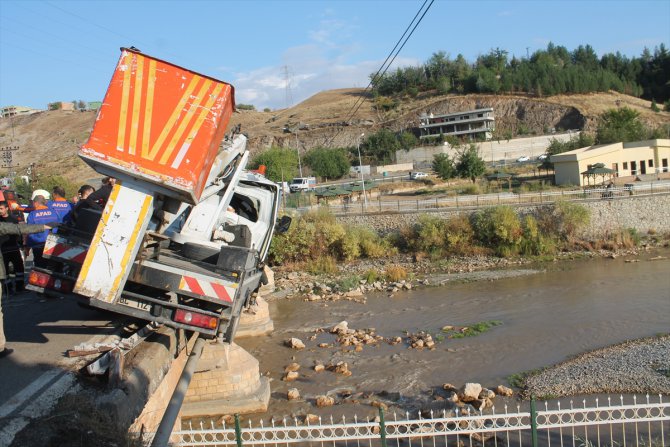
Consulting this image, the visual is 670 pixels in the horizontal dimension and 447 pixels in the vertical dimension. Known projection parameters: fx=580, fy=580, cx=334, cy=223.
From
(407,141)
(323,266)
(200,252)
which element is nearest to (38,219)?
(200,252)

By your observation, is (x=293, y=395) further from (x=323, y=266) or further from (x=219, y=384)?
(x=323, y=266)

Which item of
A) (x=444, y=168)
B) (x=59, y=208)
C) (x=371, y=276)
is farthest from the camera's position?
(x=444, y=168)

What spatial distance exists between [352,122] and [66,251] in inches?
3749

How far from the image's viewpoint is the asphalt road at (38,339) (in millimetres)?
5195

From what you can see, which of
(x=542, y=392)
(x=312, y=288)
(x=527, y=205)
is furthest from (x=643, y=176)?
(x=542, y=392)

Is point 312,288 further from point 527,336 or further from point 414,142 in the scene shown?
point 414,142

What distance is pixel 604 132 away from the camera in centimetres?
6141

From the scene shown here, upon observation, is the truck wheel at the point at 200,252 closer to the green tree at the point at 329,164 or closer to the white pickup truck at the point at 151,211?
the white pickup truck at the point at 151,211

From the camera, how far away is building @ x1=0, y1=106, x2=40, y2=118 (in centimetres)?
11975

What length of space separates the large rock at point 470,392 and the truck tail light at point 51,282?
8476 millimetres

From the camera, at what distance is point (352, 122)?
10000 cm

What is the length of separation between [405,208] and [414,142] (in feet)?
173

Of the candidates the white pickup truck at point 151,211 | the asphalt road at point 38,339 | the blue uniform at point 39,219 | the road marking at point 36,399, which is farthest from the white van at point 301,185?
the road marking at point 36,399

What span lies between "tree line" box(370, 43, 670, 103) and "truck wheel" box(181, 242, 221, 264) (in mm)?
96131
